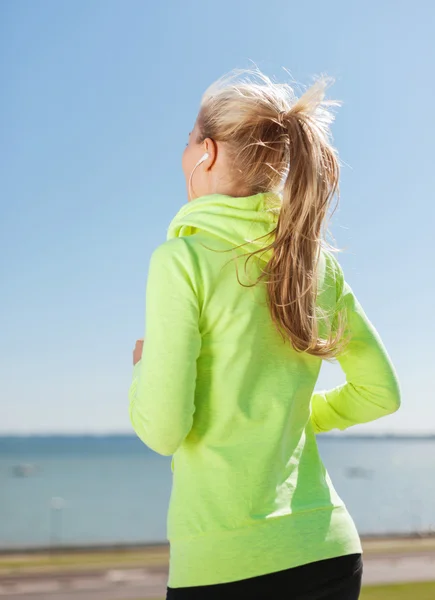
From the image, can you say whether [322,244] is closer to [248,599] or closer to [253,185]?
[253,185]

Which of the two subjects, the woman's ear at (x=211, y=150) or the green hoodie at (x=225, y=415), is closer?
the green hoodie at (x=225, y=415)

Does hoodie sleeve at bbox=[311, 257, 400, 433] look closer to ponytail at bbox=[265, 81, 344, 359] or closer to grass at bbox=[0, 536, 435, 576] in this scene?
ponytail at bbox=[265, 81, 344, 359]

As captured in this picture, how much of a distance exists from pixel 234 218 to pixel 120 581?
70.4ft

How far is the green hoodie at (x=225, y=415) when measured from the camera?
1192 mm

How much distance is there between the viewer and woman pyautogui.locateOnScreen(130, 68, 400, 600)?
120 cm

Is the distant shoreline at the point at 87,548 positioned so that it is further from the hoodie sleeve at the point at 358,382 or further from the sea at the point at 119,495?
the hoodie sleeve at the point at 358,382

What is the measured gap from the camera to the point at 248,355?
1.24 metres

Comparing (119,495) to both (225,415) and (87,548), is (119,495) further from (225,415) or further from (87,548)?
(225,415)

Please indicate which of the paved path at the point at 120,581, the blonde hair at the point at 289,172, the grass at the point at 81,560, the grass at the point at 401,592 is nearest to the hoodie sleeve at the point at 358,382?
the blonde hair at the point at 289,172

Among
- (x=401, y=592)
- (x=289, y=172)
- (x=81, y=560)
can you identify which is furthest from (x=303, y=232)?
(x=81, y=560)

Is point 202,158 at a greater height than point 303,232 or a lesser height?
greater

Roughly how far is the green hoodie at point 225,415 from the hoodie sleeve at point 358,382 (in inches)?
8.3

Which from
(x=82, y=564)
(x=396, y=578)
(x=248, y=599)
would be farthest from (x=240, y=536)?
(x=82, y=564)

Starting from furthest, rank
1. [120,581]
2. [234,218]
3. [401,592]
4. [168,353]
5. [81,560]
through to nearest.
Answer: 1. [81,560]
2. [120,581]
3. [401,592]
4. [234,218]
5. [168,353]
